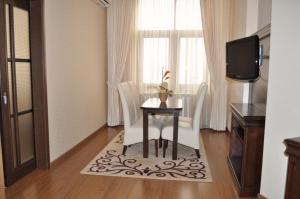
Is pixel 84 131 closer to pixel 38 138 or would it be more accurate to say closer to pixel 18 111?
pixel 38 138

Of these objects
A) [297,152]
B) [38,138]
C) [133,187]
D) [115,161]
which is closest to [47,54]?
[38,138]

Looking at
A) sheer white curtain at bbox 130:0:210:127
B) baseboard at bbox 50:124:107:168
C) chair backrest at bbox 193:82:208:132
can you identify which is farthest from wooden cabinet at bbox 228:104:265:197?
sheer white curtain at bbox 130:0:210:127

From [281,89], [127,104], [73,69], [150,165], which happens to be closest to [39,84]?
[73,69]

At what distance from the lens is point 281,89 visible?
7.76 feet

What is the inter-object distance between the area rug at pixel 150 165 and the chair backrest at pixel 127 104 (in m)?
0.50

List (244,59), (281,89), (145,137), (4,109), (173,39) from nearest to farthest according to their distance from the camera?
(281,89)
(4,109)
(244,59)
(145,137)
(173,39)

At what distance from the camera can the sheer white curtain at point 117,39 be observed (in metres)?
5.45

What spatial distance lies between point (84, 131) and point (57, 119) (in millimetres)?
1014

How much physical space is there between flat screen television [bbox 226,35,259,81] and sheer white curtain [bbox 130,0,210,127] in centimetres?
171

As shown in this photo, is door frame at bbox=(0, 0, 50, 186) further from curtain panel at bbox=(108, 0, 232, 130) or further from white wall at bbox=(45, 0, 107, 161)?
curtain panel at bbox=(108, 0, 232, 130)

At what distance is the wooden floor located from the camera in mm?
2789

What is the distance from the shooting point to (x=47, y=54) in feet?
11.0

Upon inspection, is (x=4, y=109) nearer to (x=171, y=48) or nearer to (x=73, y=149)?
(x=73, y=149)

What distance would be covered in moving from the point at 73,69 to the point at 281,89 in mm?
2952
